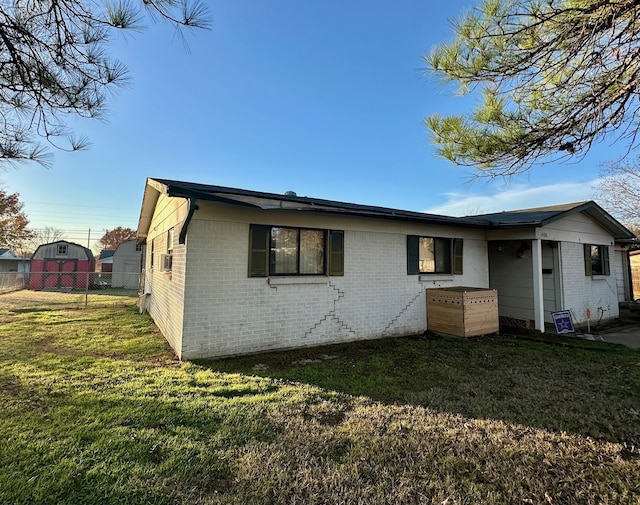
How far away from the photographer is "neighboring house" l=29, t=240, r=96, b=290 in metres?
21.2

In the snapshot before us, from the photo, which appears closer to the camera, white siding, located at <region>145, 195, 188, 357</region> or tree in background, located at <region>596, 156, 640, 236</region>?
white siding, located at <region>145, 195, 188, 357</region>

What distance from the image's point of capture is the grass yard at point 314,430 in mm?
2168

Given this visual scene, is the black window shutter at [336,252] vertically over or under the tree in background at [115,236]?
under

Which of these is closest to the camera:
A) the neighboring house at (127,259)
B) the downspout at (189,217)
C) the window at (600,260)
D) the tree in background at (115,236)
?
the downspout at (189,217)

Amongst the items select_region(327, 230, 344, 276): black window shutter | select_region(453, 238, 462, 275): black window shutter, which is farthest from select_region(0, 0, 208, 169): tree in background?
select_region(453, 238, 462, 275): black window shutter

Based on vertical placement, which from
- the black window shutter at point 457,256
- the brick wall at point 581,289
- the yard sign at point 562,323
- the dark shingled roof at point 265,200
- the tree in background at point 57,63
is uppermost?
the tree in background at point 57,63

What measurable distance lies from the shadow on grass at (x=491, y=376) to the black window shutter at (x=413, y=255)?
1.73 metres

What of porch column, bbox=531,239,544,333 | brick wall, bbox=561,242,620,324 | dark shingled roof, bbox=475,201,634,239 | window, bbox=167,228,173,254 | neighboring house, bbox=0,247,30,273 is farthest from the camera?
neighboring house, bbox=0,247,30,273

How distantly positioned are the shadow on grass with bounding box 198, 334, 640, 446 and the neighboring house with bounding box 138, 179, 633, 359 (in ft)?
1.93

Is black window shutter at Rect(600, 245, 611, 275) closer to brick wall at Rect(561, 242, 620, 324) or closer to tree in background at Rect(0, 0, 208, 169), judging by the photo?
brick wall at Rect(561, 242, 620, 324)

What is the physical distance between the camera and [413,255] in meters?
7.80

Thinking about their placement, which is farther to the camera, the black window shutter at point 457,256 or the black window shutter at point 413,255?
the black window shutter at point 457,256

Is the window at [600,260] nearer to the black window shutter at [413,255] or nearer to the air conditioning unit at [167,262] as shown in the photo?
the black window shutter at [413,255]

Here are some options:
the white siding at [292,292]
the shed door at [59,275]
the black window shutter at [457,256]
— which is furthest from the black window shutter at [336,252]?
the shed door at [59,275]
